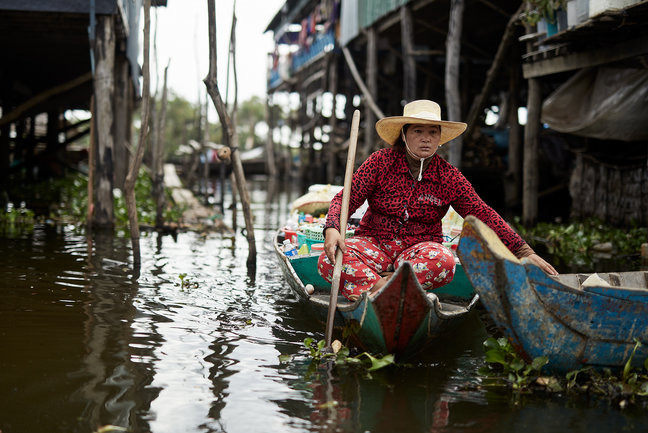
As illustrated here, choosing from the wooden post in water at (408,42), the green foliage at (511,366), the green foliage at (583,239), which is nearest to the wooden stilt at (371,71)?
the wooden post in water at (408,42)

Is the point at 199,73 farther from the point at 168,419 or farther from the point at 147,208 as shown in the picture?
the point at 168,419

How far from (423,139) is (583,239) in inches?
179

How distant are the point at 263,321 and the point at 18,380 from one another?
1631mm

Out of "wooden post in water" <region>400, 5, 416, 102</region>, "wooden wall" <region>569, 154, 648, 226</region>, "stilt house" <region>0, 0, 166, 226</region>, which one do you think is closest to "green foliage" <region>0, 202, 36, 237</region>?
"stilt house" <region>0, 0, 166, 226</region>

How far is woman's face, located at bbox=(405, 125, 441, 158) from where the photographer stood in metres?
3.79

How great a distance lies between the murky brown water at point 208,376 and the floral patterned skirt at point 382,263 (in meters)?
0.42

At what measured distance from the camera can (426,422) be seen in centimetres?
272

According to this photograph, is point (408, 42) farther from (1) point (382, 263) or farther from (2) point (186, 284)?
(1) point (382, 263)

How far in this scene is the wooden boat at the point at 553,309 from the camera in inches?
114

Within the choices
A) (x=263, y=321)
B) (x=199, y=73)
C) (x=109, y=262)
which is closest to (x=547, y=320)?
(x=263, y=321)

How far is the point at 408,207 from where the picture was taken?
3.95 m

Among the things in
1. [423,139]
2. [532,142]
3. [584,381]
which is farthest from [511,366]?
[532,142]

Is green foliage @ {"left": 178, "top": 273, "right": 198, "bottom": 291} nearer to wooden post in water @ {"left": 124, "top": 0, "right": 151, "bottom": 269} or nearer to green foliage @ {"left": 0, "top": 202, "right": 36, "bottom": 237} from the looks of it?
wooden post in water @ {"left": 124, "top": 0, "right": 151, "bottom": 269}

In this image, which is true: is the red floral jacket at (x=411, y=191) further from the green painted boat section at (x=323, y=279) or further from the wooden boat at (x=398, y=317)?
the wooden boat at (x=398, y=317)
